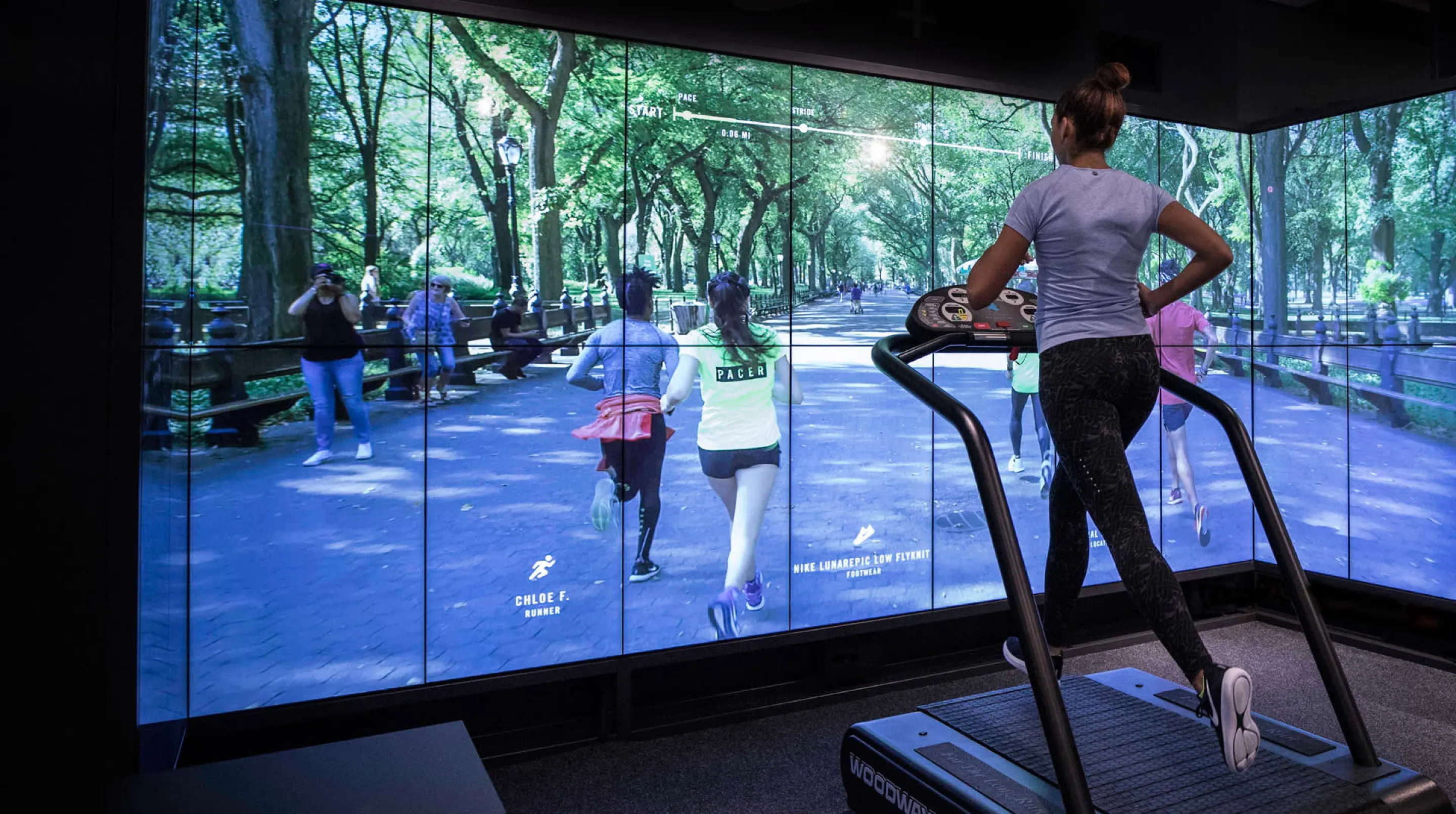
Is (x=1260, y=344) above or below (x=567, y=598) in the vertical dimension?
above

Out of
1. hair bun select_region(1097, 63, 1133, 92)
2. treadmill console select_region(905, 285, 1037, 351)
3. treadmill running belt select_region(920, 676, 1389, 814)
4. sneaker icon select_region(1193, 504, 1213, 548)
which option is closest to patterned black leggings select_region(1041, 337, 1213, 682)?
treadmill console select_region(905, 285, 1037, 351)

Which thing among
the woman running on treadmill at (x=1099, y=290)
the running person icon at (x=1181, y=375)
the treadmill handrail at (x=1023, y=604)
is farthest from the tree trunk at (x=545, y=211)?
the running person icon at (x=1181, y=375)

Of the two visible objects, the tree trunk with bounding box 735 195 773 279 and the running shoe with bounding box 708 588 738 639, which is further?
the tree trunk with bounding box 735 195 773 279

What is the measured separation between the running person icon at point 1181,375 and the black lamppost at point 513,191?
3487mm

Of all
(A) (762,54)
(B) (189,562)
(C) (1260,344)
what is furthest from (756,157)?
(C) (1260,344)

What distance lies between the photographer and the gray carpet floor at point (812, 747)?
289 centimetres

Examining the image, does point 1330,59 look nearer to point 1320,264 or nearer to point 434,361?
point 1320,264

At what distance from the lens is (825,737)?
11.1ft

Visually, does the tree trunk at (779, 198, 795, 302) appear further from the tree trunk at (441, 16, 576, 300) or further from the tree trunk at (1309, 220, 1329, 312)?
the tree trunk at (1309, 220, 1329, 312)

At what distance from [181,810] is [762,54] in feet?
10.9

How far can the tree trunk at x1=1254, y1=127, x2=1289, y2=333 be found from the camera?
194 inches

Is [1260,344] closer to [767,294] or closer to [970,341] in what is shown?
[767,294]

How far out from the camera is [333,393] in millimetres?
3104

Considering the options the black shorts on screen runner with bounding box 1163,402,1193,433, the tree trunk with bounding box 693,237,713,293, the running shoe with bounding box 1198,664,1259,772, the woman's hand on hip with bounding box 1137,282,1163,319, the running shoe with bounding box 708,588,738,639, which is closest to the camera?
the running shoe with bounding box 1198,664,1259,772
